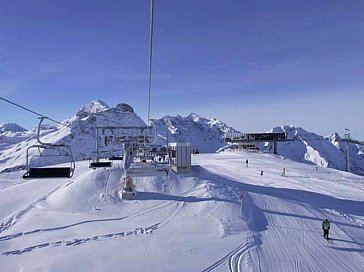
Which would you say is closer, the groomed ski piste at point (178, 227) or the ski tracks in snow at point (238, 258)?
the ski tracks in snow at point (238, 258)

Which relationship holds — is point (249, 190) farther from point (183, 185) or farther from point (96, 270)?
point (96, 270)

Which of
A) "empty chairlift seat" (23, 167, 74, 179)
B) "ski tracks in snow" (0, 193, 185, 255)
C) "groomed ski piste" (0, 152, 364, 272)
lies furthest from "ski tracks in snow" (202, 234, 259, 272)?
"empty chairlift seat" (23, 167, 74, 179)

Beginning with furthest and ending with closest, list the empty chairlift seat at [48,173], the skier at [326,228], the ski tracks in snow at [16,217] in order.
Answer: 1. the ski tracks in snow at [16,217]
2. the skier at [326,228]
3. the empty chairlift seat at [48,173]

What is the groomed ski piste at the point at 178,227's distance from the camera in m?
12.7

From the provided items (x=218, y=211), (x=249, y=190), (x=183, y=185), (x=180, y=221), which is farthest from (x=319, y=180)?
(x=180, y=221)

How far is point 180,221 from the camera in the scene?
17734mm

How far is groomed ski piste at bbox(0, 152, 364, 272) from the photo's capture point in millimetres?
12680

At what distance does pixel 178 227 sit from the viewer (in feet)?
55.2

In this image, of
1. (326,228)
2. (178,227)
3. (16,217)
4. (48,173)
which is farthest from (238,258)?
(16,217)

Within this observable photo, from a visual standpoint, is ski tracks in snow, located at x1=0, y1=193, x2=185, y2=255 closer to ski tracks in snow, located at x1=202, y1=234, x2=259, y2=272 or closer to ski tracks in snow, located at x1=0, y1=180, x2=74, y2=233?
ski tracks in snow, located at x1=0, y1=180, x2=74, y2=233

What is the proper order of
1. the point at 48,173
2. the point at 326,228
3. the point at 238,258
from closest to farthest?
the point at 48,173, the point at 238,258, the point at 326,228

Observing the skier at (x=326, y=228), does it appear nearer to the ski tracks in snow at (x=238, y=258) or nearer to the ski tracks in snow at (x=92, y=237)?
the ski tracks in snow at (x=238, y=258)

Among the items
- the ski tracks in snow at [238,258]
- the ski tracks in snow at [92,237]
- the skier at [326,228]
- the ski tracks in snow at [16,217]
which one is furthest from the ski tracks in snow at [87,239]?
the skier at [326,228]

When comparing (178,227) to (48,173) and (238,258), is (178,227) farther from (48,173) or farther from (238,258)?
(48,173)
